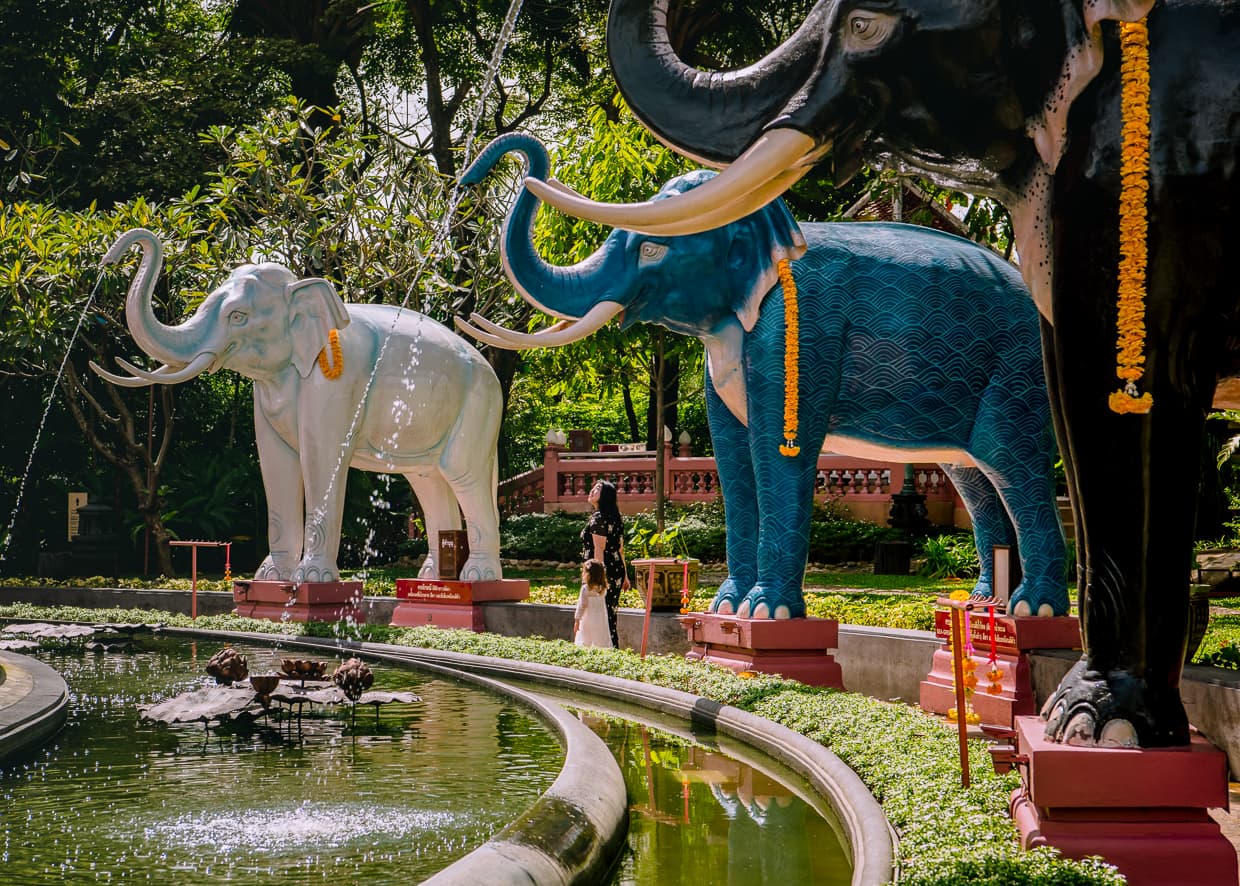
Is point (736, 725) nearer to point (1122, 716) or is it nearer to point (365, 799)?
point (365, 799)

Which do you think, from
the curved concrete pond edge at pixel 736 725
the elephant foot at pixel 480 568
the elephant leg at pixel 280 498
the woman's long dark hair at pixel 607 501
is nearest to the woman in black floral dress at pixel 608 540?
the woman's long dark hair at pixel 607 501

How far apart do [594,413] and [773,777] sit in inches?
1400

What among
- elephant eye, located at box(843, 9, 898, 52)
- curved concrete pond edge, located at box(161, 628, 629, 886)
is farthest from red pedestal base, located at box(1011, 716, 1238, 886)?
elephant eye, located at box(843, 9, 898, 52)

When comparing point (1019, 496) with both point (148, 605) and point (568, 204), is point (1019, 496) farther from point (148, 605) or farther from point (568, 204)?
point (148, 605)

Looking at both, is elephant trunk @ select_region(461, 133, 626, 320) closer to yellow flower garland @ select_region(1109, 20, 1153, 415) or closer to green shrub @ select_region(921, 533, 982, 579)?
yellow flower garland @ select_region(1109, 20, 1153, 415)

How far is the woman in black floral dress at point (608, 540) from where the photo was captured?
10.8m

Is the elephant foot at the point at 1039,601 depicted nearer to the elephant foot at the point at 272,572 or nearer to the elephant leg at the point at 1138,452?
the elephant leg at the point at 1138,452

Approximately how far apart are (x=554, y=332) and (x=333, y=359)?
4570 millimetres

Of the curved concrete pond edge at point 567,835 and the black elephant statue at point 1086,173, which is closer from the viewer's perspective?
the curved concrete pond edge at point 567,835

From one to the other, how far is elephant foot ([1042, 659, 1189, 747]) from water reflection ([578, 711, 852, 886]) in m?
1.03

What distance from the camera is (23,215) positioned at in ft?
60.9

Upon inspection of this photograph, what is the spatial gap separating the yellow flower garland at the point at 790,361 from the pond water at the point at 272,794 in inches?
91.6

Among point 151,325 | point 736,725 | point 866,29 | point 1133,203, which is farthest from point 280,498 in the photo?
point 1133,203

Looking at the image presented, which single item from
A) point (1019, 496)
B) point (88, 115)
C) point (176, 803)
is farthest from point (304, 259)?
point (176, 803)
